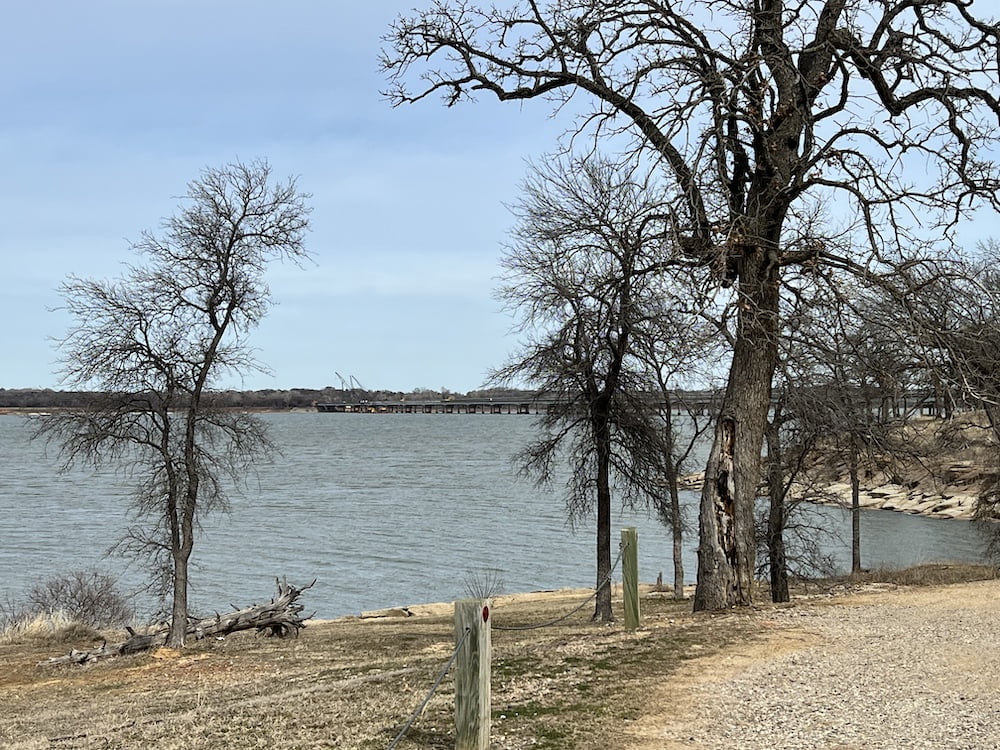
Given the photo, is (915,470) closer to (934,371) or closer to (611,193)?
(611,193)

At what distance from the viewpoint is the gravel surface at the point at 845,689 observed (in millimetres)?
6930

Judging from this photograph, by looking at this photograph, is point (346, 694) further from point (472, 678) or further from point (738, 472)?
point (738, 472)

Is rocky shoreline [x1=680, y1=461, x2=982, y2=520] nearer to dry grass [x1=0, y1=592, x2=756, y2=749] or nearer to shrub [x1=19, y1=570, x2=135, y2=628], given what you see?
shrub [x1=19, y1=570, x2=135, y2=628]

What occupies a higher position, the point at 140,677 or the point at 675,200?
the point at 675,200

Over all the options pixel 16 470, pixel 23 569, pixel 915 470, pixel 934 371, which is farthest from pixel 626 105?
pixel 16 470

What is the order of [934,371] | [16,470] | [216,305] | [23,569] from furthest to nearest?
1. [16,470]
2. [23,569]
3. [216,305]
4. [934,371]

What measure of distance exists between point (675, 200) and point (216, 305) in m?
8.56

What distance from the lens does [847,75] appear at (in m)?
12.7

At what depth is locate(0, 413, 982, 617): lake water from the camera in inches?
1215

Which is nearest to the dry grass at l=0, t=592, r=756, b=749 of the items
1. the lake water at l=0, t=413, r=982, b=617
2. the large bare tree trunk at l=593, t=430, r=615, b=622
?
the large bare tree trunk at l=593, t=430, r=615, b=622

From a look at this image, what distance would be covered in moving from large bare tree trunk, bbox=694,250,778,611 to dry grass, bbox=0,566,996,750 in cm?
65

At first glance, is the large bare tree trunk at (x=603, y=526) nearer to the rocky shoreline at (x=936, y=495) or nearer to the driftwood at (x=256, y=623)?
the driftwood at (x=256, y=623)

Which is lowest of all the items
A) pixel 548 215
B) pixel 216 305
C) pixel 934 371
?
pixel 934 371

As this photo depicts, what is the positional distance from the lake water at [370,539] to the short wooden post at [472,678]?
45.5 feet
